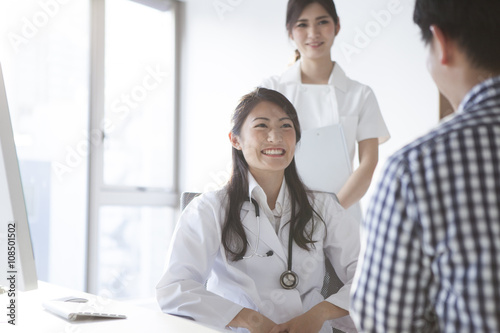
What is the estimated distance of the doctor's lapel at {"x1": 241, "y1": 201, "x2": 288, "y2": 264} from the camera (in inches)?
61.1

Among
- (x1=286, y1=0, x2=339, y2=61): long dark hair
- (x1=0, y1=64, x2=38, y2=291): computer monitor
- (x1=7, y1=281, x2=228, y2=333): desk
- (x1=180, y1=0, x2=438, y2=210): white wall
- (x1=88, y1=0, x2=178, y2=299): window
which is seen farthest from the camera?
(x1=88, y1=0, x2=178, y2=299): window

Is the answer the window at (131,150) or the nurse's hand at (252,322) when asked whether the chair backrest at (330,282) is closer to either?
the nurse's hand at (252,322)

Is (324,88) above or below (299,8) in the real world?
below

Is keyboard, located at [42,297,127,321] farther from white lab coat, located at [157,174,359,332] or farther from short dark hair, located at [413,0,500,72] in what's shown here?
short dark hair, located at [413,0,500,72]

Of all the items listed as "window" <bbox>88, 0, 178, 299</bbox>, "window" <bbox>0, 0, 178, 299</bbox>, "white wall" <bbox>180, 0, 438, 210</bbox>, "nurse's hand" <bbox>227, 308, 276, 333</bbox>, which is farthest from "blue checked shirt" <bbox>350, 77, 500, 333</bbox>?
"window" <bbox>88, 0, 178, 299</bbox>

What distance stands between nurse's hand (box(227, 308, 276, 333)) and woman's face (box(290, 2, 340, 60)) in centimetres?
137

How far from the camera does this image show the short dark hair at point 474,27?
0.70 meters

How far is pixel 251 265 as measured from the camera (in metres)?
1.54

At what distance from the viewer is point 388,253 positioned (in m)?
0.65

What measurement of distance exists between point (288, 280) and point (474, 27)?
978 mm

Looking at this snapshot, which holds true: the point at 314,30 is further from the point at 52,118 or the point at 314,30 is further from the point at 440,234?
the point at 52,118

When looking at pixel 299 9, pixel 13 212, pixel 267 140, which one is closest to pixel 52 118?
pixel 299 9

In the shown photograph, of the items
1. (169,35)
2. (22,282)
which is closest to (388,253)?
(22,282)

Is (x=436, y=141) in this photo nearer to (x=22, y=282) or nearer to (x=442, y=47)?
(x=442, y=47)
